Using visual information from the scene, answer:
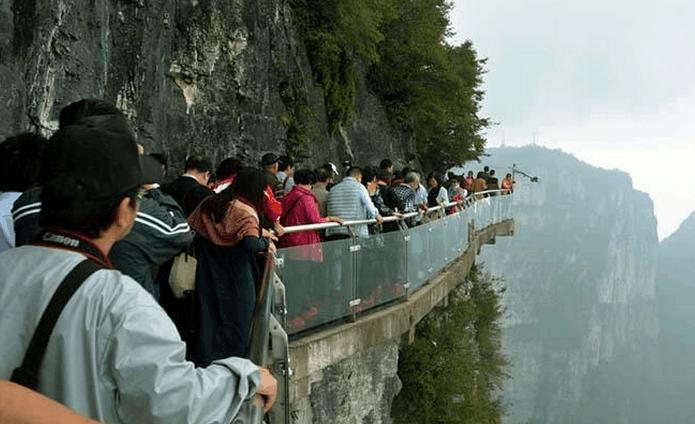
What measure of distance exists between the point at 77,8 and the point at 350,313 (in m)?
5.88

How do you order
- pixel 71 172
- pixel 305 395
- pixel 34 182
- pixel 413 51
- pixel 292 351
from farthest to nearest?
pixel 413 51
pixel 305 395
pixel 292 351
pixel 34 182
pixel 71 172

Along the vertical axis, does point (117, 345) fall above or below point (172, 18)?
below

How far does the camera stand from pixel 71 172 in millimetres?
1995

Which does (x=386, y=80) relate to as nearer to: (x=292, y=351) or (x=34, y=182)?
(x=292, y=351)

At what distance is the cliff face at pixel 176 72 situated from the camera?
950cm

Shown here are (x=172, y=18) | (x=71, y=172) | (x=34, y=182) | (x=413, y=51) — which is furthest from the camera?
(x=413, y=51)

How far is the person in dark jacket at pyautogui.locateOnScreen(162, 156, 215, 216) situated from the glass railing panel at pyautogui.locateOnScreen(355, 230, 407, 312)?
306 centimetres

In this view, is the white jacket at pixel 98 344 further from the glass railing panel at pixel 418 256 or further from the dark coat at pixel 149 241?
the glass railing panel at pixel 418 256

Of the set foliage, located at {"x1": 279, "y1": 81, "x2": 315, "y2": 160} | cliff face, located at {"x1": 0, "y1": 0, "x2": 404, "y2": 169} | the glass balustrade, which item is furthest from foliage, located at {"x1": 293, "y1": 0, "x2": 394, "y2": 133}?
the glass balustrade

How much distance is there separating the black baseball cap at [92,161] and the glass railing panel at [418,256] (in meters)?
9.06

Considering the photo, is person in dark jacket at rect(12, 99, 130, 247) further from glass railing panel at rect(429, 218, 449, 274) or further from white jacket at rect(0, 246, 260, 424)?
→ glass railing panel at rect(429, 218, 449, 274)

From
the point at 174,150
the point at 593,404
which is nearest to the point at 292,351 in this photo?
the point at 174,150

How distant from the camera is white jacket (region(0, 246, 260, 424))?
1.83 m

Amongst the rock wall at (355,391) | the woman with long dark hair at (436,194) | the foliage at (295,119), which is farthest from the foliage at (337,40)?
the rock wall at (355,391)
